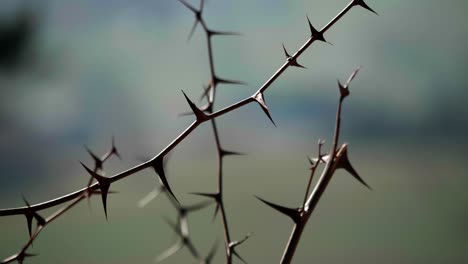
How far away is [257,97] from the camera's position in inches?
16.2

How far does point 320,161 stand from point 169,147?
126 mm

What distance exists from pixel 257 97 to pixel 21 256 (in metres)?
0.22

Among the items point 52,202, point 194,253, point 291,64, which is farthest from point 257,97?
point 194,253

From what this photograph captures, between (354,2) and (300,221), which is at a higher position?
(354,2)

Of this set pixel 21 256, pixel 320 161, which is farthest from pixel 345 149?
pixel 21 256

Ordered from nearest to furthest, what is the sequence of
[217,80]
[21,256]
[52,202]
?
[52,202] < [21,256] < [217,80]

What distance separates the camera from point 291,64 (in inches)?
16.8

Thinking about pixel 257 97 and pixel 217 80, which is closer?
pixel 257 97

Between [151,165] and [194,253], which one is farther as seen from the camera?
[194,253]

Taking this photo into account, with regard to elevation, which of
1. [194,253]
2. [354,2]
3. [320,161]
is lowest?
[194,253]

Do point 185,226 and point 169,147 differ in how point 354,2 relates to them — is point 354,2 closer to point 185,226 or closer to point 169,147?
point 169,147

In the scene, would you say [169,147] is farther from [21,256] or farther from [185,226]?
[185,226]

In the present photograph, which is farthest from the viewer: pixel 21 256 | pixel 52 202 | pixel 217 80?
pixel 217 80

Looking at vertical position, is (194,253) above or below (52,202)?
below
